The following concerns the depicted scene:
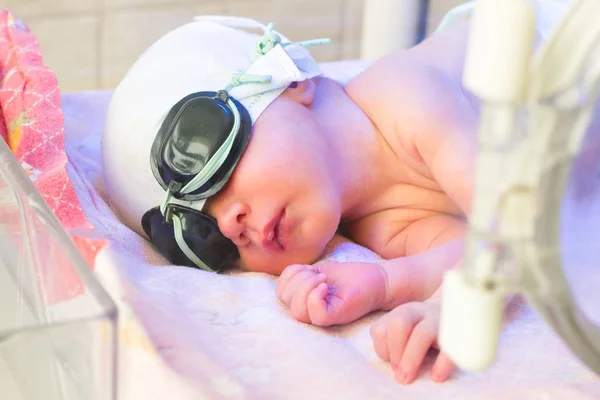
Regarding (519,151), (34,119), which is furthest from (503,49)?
(34,119)

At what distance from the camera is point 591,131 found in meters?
0.32

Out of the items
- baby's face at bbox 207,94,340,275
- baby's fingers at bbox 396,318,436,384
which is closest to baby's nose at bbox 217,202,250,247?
baby's face at bbox 207,94,340,275

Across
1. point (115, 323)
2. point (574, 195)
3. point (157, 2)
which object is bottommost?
point (157, 2)

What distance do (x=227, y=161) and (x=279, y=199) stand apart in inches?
2.4

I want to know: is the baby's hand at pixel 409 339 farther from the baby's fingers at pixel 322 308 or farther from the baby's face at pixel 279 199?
the baby's face at pixel 279 199

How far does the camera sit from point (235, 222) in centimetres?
70

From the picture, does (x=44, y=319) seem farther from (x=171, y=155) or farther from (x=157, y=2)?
(x=157, y=2)

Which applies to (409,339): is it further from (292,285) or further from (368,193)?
(368,193)

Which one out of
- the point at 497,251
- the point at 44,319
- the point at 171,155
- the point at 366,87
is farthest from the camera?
the point at 366,87

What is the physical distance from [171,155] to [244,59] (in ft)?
0.50

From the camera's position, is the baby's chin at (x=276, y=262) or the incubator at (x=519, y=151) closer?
the incubator at (x=519, y=151)

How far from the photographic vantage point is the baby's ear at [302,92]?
2.53 feet

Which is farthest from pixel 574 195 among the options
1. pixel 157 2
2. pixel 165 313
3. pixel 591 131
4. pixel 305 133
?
pixel 157 2

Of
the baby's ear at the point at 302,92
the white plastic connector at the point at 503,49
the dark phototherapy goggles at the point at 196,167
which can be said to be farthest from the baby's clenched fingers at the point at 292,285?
the white plastic connector at the point at 503,49
